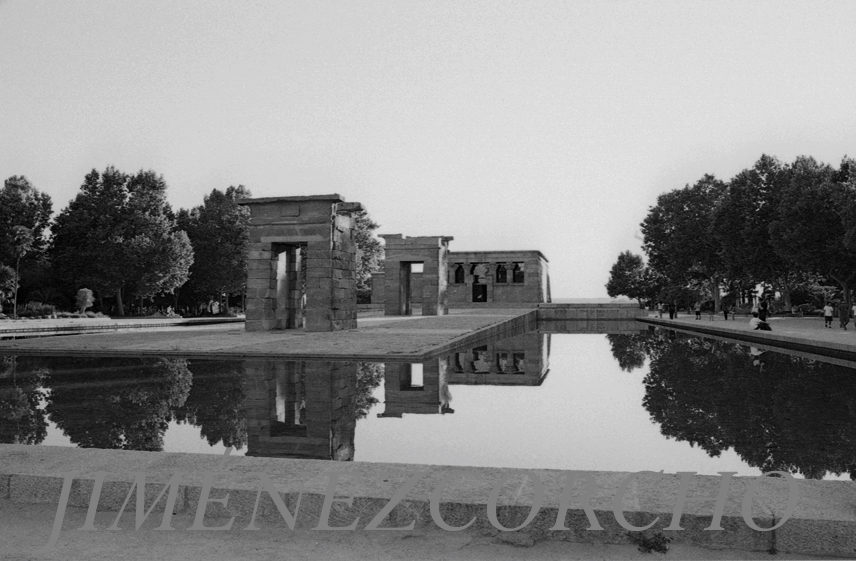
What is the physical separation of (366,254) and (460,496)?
51.8 metres

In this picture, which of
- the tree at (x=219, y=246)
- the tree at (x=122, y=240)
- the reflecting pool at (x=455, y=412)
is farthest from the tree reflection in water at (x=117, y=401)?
the tree at (x=219, y=246)

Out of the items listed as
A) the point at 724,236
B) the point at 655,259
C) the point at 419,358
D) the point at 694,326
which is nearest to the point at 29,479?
the point at 419,358

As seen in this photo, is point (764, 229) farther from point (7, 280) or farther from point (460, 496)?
point (7, 280)

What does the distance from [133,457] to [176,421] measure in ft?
7.29

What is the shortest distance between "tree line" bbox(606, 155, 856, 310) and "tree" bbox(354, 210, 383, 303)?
24660mm

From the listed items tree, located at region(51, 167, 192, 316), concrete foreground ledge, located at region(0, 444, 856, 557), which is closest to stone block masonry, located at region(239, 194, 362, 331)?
concrete foreground ledge, located at region(0, 444, 856, 557)

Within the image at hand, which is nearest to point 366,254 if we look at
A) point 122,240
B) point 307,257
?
point 122,240

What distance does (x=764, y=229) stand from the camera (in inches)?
1400

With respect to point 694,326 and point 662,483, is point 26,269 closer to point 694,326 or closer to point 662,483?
point 694,326

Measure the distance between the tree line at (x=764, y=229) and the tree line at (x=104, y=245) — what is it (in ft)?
118

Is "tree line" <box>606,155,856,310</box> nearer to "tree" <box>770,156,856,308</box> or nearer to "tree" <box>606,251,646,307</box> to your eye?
"tree" <box>770,156,856,308</box>

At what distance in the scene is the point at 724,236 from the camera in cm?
3791

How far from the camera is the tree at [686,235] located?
160 ft

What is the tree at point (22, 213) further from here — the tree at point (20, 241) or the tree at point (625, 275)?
the tree at point (625, 275)
